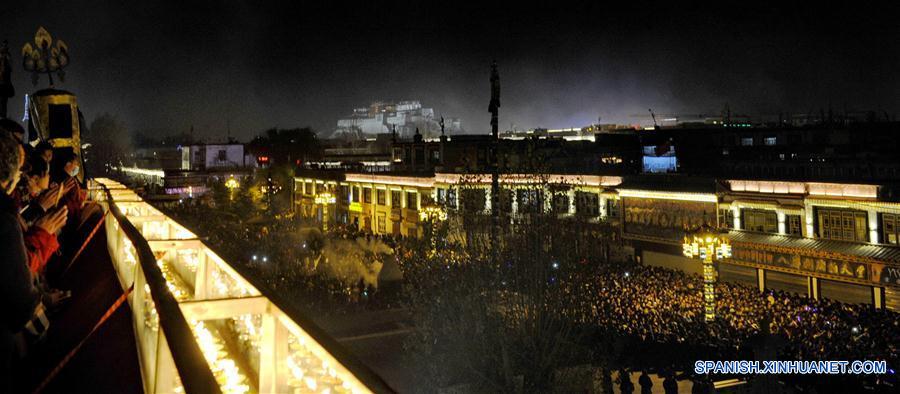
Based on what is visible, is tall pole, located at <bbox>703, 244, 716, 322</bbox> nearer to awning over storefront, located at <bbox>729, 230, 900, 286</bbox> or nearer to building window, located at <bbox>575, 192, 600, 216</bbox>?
awning over storefront, located at <bbox>729, 230, 900, 286</bbox>

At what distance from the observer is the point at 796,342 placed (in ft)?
48.0

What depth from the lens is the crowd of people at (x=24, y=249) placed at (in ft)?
8.25

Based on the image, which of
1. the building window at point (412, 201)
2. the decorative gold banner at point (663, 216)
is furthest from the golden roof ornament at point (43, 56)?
the building window at point (412, 201)

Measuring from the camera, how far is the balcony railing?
92.7 inches

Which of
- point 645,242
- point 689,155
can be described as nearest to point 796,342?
point 645,242

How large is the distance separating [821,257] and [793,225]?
183 cm

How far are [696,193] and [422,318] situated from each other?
15756 mm

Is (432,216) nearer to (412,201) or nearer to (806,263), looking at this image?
(412,201)

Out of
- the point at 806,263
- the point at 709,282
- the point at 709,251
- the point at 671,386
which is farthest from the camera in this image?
the point at 806,263

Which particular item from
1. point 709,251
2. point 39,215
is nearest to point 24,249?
point 39,215

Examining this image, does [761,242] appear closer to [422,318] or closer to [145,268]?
[422,318]

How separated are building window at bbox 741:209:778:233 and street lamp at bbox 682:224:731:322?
7147mm

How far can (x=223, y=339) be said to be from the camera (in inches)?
194

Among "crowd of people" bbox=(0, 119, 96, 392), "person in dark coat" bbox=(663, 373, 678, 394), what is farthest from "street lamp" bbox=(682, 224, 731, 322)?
"crowd of people" bbox=(0, 119, 96, 392)
